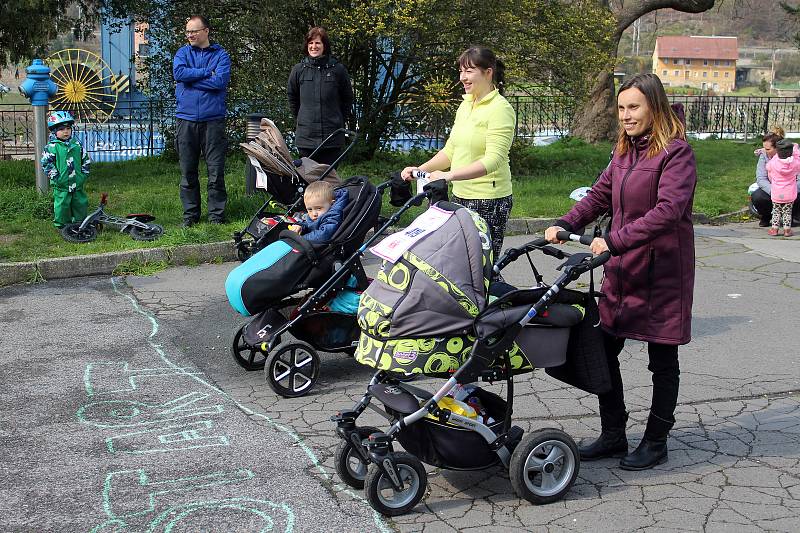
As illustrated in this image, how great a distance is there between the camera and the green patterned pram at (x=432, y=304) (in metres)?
4.06

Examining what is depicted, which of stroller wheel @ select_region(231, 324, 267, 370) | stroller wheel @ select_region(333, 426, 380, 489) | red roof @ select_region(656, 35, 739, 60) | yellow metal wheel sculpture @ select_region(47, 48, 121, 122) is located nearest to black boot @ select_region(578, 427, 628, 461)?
stroller wheel @ select_region(333, 426, 380, 489)

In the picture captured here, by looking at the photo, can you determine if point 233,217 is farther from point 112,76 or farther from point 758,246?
point 112,76

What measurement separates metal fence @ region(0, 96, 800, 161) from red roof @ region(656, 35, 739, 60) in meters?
69.9

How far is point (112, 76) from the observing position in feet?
85.3

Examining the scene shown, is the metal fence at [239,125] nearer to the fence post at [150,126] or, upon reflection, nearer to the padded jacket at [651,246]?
the fence post at [150,126]

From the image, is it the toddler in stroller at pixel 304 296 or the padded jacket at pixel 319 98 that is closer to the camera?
the toddler in stroller at pixel 304 296

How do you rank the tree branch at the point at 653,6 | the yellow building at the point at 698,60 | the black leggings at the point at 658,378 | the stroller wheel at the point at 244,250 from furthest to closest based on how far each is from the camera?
the yellow building at the point at 698,60
the tree branch at the point at 653,6
the stroller wheel at the point at 244,250
the black leggings at the point at 658,378

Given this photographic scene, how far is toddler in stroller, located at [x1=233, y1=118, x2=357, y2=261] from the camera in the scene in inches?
326

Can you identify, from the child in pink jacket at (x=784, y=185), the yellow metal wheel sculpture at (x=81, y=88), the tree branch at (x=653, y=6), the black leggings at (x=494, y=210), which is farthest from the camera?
the yellow metal wheel sculpture at (x=81, y=88)

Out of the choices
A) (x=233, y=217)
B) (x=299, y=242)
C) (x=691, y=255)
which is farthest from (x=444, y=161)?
(x=233, y=217)

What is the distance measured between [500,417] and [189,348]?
289 cm

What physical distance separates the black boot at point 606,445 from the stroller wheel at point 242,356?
227cm

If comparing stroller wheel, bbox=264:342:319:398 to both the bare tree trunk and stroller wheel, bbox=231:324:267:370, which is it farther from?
the bare tree trunk

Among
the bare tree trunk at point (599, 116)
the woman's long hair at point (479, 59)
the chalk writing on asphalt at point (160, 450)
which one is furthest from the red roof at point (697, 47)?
the chalk writing on asphalt at point (160, 450)
